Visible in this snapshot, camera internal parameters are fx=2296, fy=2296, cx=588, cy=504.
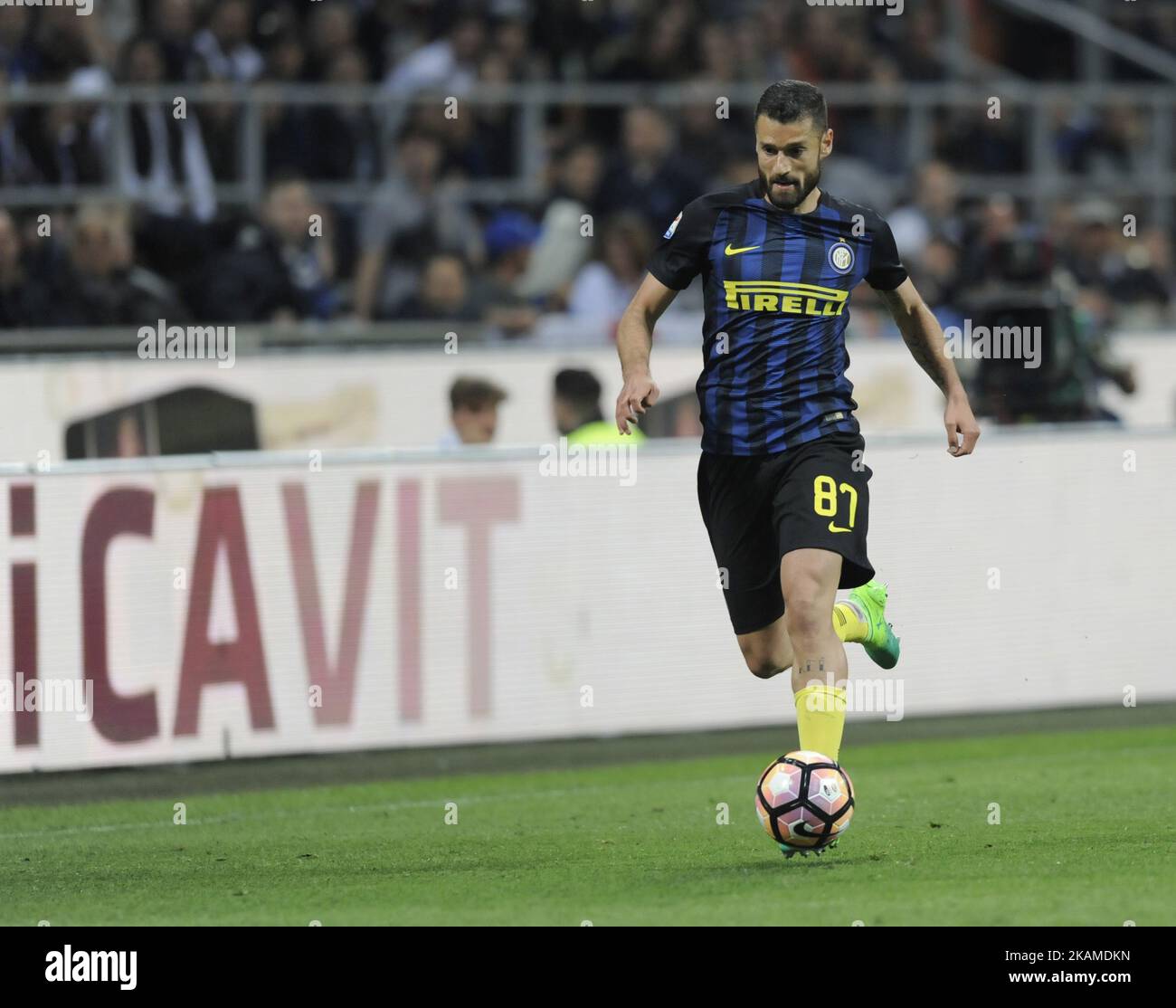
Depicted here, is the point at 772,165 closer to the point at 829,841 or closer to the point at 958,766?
the point at 829,841

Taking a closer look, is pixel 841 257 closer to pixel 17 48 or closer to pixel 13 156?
pixel 13 156

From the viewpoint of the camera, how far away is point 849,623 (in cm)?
781

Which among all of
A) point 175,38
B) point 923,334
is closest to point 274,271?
point 175,38

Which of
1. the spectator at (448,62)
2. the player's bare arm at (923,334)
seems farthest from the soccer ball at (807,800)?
the spectator at (448,62)

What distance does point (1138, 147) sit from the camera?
20.0 metres

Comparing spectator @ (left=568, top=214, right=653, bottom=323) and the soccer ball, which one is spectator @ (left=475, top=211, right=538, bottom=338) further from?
the soccer ball

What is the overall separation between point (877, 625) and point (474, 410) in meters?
4.39

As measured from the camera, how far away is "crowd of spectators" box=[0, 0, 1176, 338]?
49.2ft

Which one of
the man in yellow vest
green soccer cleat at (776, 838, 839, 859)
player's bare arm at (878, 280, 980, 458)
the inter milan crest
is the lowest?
green soccer cleat at (776, 838, 839, 859)

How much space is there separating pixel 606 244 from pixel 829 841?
964cm

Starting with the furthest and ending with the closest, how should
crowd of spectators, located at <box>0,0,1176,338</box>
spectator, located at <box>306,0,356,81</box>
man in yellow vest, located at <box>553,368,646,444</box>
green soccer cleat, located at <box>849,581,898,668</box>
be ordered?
1. spectator, located at <box>306,0,356,81</box>
2. crowd of spectators, located at <box>0,0,1176,338</box>
3. man in yellow vest, located at <box>553,368,646,444</box>
4. green soccer cleat, located at <box>849,581,898,668</box>

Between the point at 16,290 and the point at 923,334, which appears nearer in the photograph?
the point at 923,334

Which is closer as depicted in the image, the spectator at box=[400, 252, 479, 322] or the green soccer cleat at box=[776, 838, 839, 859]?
the green soccer cleat at box=[776, 838, 839, 859]

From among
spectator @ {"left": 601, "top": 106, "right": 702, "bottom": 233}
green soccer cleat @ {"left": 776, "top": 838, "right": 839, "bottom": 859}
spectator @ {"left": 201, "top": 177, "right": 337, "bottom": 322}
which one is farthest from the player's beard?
spectator @ {"left": 601, "top": 106, "right": 702, "bottom": 233}
